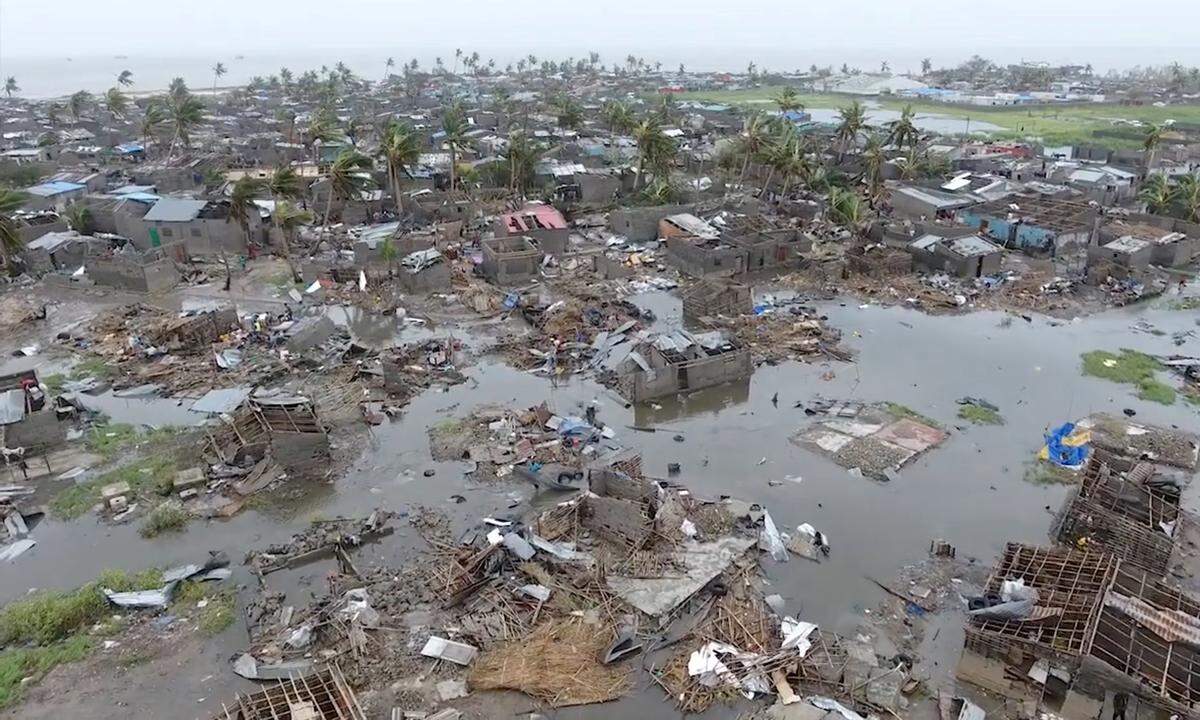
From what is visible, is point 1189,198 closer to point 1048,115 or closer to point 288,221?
point 288,221

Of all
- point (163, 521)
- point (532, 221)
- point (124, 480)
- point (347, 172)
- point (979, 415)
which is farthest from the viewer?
point (532, 221)

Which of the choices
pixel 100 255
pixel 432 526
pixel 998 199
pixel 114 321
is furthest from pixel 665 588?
pixel 998 199

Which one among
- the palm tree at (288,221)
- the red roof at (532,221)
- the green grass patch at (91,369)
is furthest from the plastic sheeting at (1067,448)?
the palm tree at (288,221)

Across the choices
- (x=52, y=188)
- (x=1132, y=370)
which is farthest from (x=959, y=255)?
(x=52, y=188)

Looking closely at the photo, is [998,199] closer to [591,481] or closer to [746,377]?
[746,377]

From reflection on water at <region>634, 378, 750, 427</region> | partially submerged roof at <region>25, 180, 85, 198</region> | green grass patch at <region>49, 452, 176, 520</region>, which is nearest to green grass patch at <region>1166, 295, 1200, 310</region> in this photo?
reflection on water at <region>634, 378, 750, 427</region>

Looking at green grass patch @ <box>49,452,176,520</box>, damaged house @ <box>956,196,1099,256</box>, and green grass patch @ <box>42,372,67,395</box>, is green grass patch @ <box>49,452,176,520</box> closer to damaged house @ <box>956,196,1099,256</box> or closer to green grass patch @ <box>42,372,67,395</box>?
green grass patch @ <box>42,372,67,395</box>

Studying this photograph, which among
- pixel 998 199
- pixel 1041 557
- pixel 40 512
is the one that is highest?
pixel 998 199
